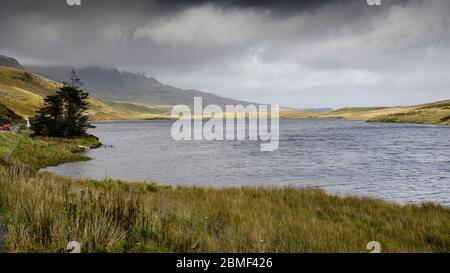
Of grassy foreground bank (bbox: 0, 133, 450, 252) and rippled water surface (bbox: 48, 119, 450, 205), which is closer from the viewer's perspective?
grassy foreground bank (bbox: 0, 133, 450, 252)

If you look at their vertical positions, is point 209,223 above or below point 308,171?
above

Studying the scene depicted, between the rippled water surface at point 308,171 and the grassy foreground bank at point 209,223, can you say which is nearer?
the grassy foreground bank at point 209,223

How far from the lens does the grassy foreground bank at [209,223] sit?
7344mm

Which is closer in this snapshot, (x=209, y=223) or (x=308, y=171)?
(x=209, y=223)

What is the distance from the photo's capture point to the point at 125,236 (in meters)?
7.80

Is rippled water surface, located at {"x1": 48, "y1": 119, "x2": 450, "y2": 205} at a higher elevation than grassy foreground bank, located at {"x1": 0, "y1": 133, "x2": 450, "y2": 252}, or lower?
lower

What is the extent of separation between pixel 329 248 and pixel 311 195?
33.0 ft

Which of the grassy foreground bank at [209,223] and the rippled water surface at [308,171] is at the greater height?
the grassy foreground bank at [209,223]

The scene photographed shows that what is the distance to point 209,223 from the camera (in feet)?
40.3

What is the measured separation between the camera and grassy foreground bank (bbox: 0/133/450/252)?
7344 millimetres
